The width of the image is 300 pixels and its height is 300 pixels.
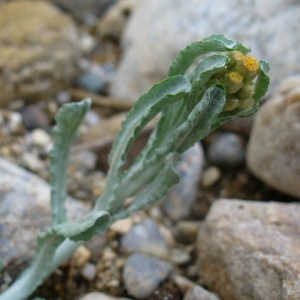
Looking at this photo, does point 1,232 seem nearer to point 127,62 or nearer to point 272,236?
point 272,236

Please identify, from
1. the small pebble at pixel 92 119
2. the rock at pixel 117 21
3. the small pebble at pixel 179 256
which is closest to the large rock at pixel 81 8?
the rock at pixel 117 21

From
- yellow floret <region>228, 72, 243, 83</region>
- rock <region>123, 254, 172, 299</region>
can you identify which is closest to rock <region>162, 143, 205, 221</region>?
rock <region>123, 254, 172, 299</region>

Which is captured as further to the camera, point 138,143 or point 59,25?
point 59,25

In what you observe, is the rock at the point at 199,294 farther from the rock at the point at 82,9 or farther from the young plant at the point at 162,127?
the rock at the point at 82,9

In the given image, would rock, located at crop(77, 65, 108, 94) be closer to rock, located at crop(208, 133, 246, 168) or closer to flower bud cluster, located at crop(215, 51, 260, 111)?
rock, located at crop(208, 133, 246, 168)

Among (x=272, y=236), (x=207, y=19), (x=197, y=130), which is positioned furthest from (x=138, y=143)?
(x=197, y=130)

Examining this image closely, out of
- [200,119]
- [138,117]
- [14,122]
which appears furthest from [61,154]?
[14,122]

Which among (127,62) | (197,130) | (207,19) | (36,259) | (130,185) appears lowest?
(36,259)
